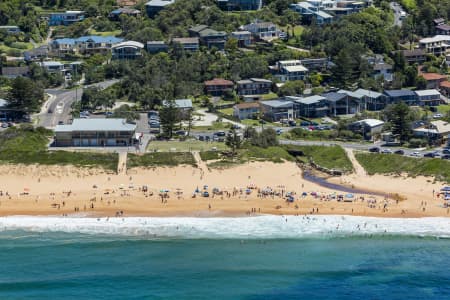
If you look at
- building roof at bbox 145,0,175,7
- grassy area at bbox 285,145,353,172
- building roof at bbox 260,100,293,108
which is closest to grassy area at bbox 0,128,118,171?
grassy area at bbox 285,145,353,172

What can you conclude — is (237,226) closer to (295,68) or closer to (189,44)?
(295,68)

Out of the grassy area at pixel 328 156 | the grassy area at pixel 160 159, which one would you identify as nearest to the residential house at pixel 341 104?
the grassy area at pixel 328 156

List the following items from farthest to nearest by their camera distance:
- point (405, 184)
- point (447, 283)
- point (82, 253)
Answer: point (405, 184) < point (82, 253) < point (447, 283)

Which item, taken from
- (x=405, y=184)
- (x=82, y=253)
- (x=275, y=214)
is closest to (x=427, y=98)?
A: (x=405, y=184)

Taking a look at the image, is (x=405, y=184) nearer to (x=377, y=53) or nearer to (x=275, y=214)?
(x=275, y=214)

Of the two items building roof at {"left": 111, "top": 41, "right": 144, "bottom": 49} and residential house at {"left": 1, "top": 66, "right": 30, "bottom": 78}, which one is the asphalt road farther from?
building roof at {"left": 111, "top": 41, "right": 144, "bottom": 49}

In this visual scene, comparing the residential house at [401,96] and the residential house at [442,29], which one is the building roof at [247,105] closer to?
the residential house at [401,96]
